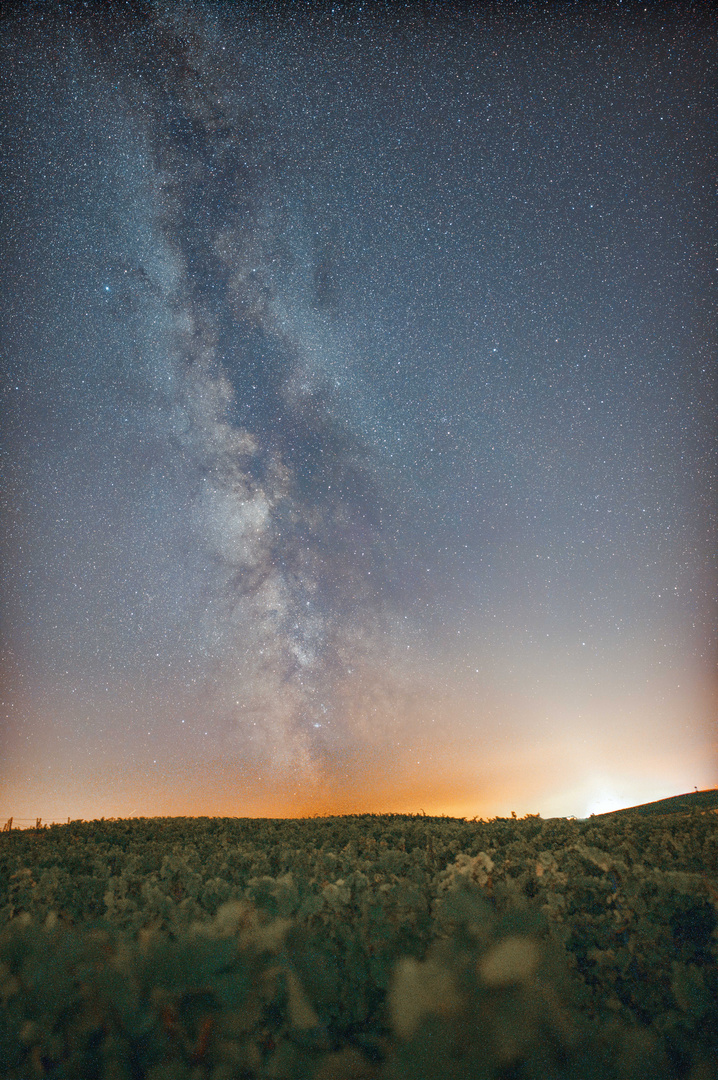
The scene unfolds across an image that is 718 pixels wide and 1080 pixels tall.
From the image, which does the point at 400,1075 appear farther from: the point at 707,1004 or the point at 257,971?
the point at 707,1004

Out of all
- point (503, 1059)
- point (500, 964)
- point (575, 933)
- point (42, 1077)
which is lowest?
point (575, 933)

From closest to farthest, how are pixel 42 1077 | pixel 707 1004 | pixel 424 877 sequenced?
1. pixel 42 1077
2. pixel 707 1004
3. pixel 424 877

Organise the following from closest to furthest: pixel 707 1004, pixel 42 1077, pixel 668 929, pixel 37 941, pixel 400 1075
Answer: pixel 400 1075 → pixel 42 1077 → pixel 37 941 → pixel 707 1004 → pixel 668 929

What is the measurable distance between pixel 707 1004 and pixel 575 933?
7.69 feet

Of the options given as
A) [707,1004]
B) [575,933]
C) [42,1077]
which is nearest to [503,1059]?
[42,1077]

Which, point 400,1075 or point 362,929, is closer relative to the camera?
point 400,1075

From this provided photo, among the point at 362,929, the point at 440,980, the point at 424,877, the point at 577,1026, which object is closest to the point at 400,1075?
the point at 440,980

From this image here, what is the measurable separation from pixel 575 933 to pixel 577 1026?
5.22 m

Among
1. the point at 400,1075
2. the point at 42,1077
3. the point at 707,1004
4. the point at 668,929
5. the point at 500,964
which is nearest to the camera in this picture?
the point at 400,1075

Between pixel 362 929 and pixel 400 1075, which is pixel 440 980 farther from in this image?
pixel 362 929

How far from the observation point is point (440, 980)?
3.00ft

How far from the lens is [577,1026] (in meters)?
0.94

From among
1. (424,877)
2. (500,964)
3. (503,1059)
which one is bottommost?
(424,877)

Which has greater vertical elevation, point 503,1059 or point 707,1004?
point 503,1059
